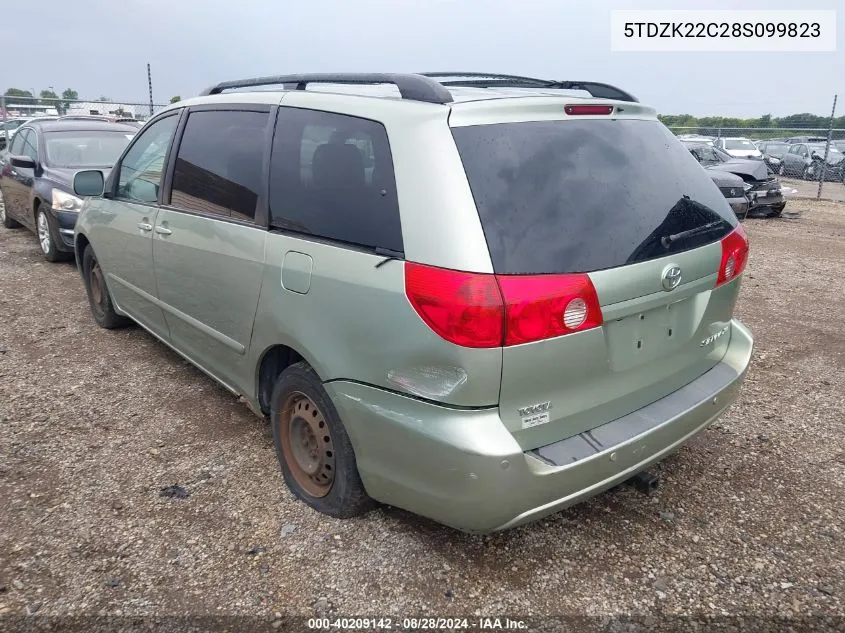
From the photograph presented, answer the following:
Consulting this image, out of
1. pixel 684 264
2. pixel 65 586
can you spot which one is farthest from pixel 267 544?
pixel 684 264

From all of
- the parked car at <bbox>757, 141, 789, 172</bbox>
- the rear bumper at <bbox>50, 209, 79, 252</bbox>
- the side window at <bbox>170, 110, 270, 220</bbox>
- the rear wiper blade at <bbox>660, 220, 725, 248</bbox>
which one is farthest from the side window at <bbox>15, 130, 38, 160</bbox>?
the parked car at <bbox>757, 141, 789, 172</bbox>

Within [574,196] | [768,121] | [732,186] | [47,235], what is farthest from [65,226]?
[768,121]

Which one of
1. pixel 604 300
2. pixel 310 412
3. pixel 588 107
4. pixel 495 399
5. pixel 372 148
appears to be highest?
pixel 588 107

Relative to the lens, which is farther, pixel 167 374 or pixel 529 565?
pixel 167 374

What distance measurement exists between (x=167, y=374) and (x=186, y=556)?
1987 mm

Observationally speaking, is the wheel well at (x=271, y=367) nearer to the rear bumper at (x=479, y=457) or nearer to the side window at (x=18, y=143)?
the rear bumper at (x=479, y=457)

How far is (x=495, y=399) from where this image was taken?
2006mm

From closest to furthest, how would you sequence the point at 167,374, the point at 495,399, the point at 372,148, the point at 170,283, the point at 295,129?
the point at 495,399, the point at 372,148, the point at 295,129, the point at 170,283, the point at 167,374

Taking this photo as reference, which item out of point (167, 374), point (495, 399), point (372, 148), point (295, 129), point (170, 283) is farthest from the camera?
point (167, 374)

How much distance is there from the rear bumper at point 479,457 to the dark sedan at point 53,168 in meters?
5.92

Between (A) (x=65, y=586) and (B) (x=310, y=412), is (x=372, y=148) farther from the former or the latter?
(A) (x=65, y=586)

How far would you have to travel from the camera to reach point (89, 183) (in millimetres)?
4504

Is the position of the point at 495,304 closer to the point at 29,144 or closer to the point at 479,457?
Result: the point at 479,457

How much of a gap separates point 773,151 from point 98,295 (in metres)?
24.0
